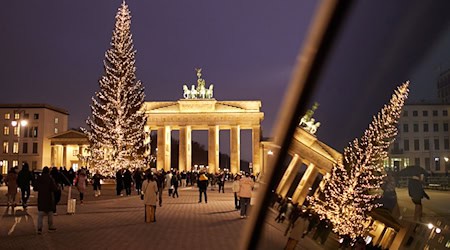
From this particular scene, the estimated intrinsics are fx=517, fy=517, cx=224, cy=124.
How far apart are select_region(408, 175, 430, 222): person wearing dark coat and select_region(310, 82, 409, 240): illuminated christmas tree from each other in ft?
0.46

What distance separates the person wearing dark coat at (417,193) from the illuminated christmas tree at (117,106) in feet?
131

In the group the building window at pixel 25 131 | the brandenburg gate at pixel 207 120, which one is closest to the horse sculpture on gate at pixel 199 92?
the brandenburg gate at pixel 207 120

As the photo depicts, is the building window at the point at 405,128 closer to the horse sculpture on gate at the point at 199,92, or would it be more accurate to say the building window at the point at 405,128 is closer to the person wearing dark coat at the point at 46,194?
the person wearing dark coat at the point at 46,194


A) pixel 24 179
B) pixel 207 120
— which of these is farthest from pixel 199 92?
pixel 24 179

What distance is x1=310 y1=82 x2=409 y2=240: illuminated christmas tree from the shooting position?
2023 mm

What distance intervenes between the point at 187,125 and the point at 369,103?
8317 centimetres

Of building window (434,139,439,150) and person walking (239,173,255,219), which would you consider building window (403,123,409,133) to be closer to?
building window (434,139,439,150)

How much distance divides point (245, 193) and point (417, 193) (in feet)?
52.3

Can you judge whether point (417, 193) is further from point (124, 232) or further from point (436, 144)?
point (124, 232)

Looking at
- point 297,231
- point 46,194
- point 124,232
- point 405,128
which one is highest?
point 405,128

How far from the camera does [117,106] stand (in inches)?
1604

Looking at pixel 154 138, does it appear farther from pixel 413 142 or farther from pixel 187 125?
pixel 413 142

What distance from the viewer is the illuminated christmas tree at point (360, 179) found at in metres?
2.02

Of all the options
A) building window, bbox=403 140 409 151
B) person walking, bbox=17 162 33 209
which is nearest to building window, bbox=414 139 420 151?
building window, bbox=403 140 409 151
